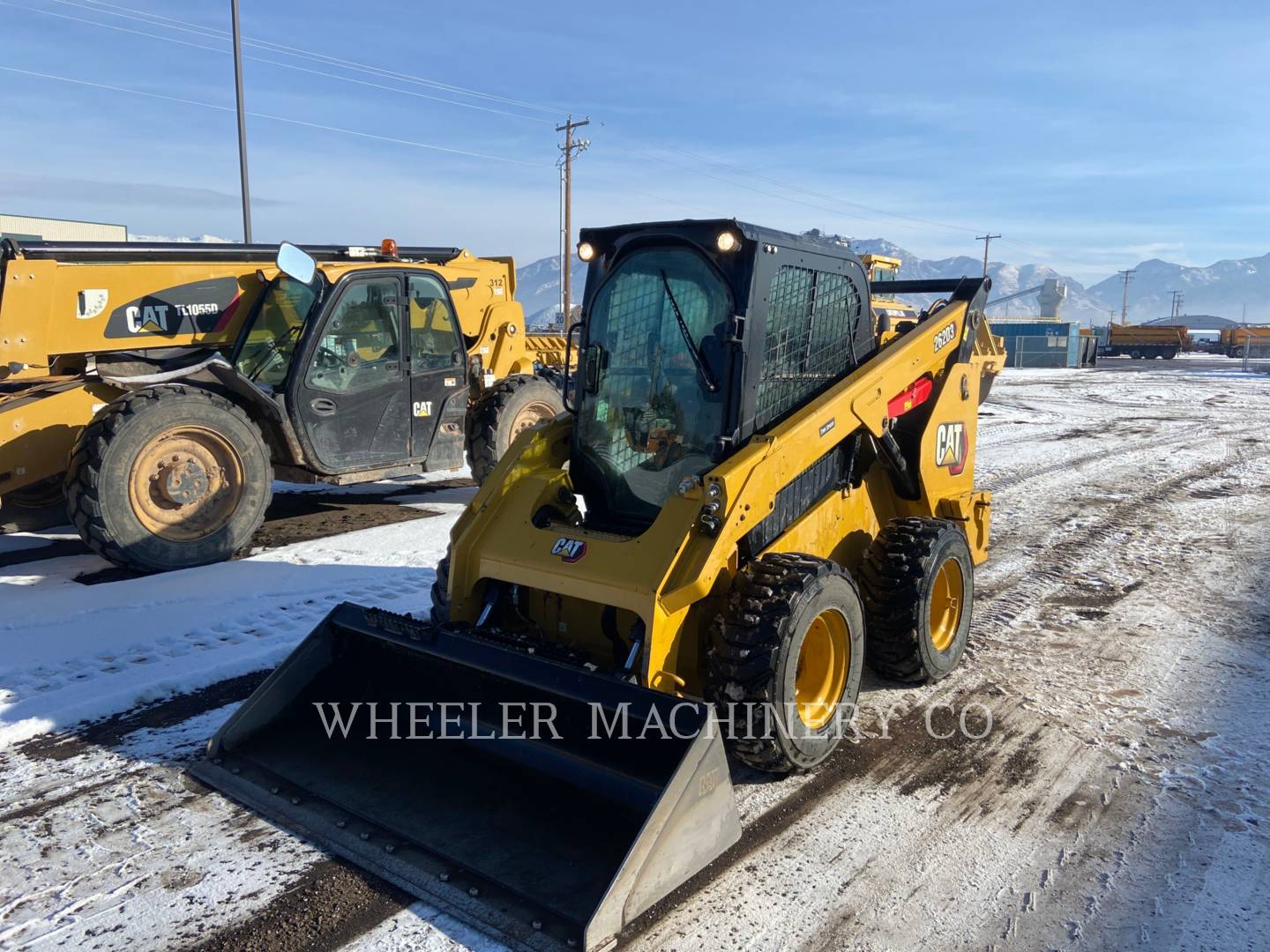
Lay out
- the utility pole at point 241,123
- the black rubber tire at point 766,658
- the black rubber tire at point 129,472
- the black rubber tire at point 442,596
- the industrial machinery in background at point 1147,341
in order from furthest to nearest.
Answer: the industrial machinery in background at point 1147,341, the utility pole at point 241,123, the black rubber tire at point 129,472, the black rubber tire at point 442,596, the black rubber tire at point 766,658

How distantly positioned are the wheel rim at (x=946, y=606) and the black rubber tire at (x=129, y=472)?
472cm

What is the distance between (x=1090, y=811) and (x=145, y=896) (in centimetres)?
328

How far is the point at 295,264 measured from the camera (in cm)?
692

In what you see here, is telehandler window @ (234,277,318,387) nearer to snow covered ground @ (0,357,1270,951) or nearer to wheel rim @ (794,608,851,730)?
snow covered ground @ (0,357,1270,951)

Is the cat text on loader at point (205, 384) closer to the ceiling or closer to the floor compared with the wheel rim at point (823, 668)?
closer to the ceiling

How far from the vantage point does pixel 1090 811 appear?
3.54 meters

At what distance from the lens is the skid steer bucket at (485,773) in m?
2.85

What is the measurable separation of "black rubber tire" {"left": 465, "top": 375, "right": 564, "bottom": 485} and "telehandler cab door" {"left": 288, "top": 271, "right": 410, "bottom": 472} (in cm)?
98

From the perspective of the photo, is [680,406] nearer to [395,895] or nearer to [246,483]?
[395,895]

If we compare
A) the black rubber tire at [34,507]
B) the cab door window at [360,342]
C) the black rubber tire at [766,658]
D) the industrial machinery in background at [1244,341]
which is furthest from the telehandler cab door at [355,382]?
the industrial machinery in background at [1244,341]

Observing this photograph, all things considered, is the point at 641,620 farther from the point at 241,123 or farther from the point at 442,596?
the point at 241,123

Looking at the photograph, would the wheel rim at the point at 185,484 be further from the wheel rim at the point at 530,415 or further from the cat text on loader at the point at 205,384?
the wheel rim at the point at 530,415

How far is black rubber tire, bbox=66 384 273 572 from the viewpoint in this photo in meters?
6.08

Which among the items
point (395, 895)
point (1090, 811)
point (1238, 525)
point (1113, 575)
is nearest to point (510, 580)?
point (395, 895)
